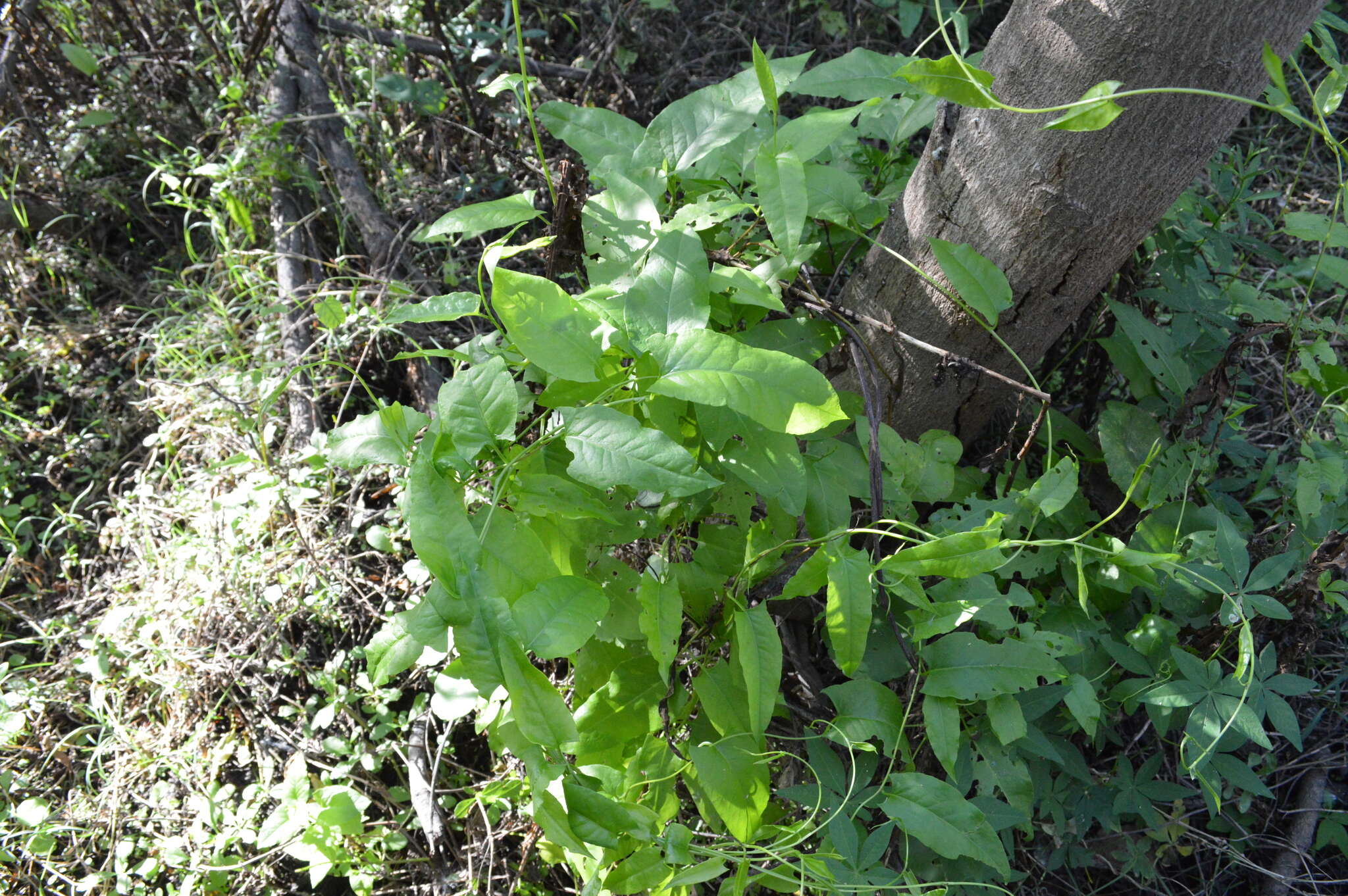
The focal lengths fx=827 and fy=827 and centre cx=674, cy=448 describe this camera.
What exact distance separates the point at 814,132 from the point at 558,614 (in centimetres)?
76

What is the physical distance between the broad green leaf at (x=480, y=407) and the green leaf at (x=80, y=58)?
2.59m

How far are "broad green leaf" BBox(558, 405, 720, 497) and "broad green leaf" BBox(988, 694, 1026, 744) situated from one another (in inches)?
25.1

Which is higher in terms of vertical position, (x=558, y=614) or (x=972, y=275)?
(x=972, y=275)

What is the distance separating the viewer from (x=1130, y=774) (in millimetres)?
1430

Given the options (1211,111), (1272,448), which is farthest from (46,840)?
(1272,448)

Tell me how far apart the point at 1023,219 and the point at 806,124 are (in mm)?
356

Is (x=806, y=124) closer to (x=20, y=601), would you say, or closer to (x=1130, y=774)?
(x=1130, y=774)

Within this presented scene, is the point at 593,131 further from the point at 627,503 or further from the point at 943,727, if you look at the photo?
the point at 943,727

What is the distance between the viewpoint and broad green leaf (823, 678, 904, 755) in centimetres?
119

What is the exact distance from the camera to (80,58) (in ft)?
8.59

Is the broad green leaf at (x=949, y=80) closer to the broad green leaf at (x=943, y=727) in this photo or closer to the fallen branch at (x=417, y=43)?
the broad green leaf at (x=943, y=727)

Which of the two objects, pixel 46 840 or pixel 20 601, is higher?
pixel 20 601

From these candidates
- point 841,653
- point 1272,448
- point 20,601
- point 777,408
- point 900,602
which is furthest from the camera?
point 20,601

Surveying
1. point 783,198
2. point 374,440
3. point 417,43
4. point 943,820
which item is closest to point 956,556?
point 943,820
